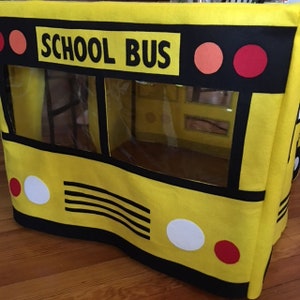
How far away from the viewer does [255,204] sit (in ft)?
2.43

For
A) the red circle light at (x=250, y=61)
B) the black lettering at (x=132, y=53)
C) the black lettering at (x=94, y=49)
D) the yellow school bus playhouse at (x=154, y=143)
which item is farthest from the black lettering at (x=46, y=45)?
the red circle light at (x=250, y=61)

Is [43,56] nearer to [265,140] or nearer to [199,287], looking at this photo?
[265,140]

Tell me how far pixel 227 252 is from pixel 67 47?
0.61 m

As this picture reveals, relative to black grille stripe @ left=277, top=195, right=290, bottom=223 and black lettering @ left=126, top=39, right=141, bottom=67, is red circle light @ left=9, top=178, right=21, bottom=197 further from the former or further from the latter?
black grille stripe @ left=277, top=195, right=290, bottom=223

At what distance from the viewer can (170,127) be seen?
4.59 feet

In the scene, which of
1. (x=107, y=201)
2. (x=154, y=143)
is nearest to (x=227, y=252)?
(x=107, y=201)

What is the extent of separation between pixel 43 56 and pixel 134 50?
27 cm

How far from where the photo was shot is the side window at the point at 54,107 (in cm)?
102

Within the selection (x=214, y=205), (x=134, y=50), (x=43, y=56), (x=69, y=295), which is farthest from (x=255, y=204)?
(x=43, y=56)

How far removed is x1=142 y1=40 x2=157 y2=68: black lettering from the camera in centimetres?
73

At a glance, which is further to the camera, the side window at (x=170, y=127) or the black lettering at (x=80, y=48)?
the side window at (x=170, y=127)

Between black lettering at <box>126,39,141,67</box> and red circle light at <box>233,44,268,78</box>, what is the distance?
21 cm

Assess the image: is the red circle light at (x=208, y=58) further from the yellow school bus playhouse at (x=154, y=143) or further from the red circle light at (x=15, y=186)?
the red circle light at (x=15, y=186)

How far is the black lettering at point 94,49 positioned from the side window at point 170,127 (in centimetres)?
15
